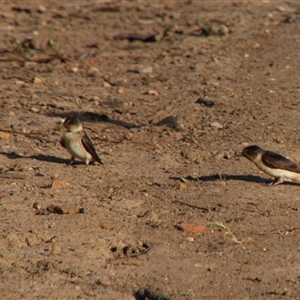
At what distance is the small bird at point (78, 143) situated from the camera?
909 cm

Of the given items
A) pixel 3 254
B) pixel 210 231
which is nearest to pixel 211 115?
pixel 210 231

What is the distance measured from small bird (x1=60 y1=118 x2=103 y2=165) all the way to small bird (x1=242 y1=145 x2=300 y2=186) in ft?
4.82

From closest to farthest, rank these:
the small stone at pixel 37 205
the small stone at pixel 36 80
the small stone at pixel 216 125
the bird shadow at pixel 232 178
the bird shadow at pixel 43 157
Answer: the small stone at pixel 37 205 → the bird shadow at pixel 232 178 → the bird shadow at pixel 43 157 → the small stone at pixel 216 125 → the small stone at pixel 36 80

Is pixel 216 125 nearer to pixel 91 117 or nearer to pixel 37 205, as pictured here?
pixel 91 117

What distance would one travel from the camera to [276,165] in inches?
337

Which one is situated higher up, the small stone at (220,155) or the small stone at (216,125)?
the small stone at (220,155)

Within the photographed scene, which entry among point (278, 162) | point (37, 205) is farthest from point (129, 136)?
point (37, 205)

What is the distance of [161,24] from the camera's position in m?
16.0

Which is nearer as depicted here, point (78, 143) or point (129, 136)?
point (78, 143)

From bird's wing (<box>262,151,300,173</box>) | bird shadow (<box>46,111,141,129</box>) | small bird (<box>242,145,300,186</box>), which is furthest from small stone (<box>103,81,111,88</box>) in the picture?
bird's wing (<box>262,151,300,173</box>)

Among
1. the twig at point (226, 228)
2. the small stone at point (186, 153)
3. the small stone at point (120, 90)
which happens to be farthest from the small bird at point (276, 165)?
the small stone at point (120, 90)

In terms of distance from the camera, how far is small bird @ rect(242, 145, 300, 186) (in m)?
8.56

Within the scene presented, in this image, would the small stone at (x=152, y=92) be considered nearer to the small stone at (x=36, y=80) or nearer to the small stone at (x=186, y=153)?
the small stone at (x=36, y=80)

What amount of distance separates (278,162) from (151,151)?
161 centimetres
